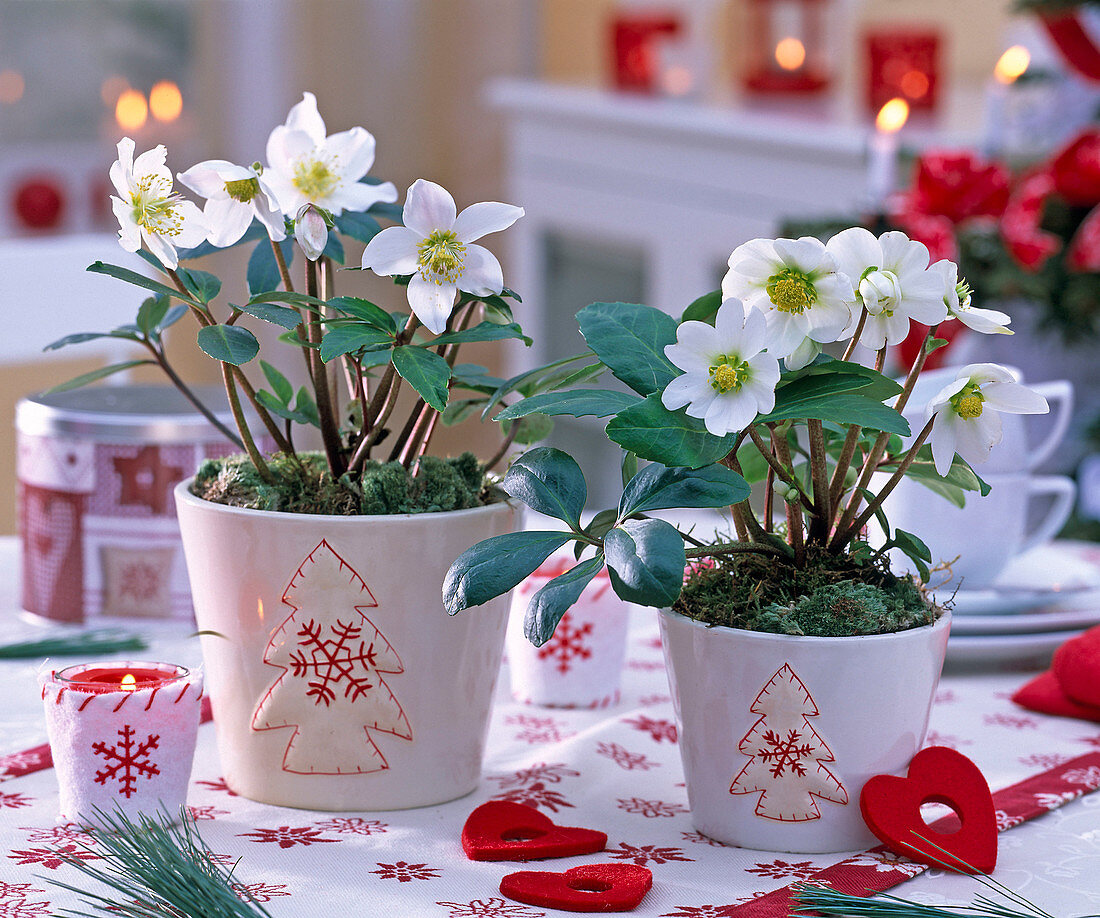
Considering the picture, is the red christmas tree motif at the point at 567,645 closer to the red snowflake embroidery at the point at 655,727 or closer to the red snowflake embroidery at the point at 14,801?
the red snowflake embroidery at the point at 655,727

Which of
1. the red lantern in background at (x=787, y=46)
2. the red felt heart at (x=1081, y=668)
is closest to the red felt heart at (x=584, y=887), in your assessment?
the red felt heart at (x=1081, y=668)

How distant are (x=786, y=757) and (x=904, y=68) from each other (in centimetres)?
205

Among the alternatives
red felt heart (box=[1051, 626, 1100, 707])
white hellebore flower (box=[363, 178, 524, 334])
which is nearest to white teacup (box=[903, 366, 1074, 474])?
red felt heart (box=[1051, 626, 1100, 707])

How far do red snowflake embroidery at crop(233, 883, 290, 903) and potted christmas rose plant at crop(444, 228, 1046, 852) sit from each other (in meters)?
0.13

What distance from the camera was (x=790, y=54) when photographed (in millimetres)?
2703

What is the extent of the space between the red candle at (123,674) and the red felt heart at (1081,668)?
0.45m

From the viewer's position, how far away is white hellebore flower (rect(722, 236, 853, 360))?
48 centimetres

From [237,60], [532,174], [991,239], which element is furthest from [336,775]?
[237,60]

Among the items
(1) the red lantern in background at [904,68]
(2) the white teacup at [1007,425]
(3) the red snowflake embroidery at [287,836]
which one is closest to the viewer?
(3) the red snowflake embroidery at [287,836]

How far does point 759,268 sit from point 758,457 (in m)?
0.11

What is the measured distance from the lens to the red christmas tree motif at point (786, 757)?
0.51 m

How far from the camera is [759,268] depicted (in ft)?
1.62

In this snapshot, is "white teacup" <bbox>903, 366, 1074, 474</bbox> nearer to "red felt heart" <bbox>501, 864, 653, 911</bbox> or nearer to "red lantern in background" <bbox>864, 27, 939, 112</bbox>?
"red felt heart" <bbox>501, 864, 653, 911</bbox>

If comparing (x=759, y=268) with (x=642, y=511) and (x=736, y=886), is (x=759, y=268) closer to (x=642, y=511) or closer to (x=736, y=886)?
(x=642, y=511)
